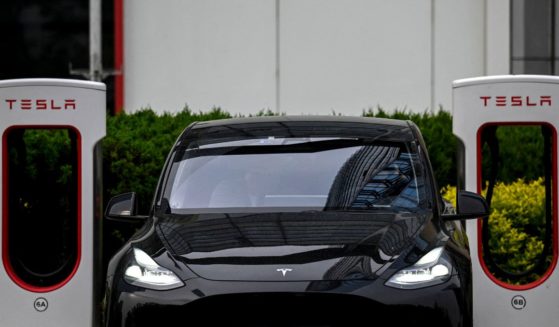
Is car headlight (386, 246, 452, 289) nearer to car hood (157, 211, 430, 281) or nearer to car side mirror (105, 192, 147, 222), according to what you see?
car hood (157, 211, 430, 281)

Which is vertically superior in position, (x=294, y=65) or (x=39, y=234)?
(x=294, y=65)

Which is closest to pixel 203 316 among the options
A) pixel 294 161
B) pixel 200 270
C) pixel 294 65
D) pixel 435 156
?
pixel 200 270

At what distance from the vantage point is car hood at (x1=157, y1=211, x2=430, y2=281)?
5.72 metres

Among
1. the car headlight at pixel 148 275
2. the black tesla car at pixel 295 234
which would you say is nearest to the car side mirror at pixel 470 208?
the black tesla car at pixel 295 234

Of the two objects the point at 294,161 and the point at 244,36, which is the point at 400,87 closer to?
the point at 244,36

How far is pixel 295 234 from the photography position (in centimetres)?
604

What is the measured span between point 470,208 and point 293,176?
3.27 ft

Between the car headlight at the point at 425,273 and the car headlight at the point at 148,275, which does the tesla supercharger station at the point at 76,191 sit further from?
the car headlight at the point at 425,273

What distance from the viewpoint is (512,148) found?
415 inches

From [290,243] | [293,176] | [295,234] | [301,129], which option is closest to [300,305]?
[290,243]

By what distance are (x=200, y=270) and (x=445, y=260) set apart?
3.89 feet

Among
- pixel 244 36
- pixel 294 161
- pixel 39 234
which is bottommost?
pixel 39 234

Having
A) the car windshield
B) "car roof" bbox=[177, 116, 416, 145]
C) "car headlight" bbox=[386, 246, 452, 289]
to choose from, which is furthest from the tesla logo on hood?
"car roof" bbox=[177, 116, 416, 145]

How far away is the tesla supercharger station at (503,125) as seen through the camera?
7.41m
